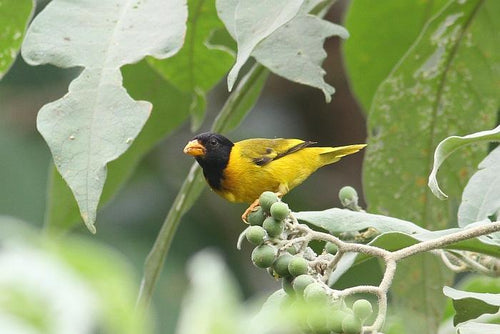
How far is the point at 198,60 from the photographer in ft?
6.05

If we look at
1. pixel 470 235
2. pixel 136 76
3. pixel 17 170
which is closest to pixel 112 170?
pixel 136 76

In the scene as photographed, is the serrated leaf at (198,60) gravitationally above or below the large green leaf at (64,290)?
below

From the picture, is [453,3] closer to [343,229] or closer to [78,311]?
[343,229]

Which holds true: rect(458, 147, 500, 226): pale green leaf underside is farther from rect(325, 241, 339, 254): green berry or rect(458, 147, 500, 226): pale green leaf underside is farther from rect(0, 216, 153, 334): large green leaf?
rect(0, 216, 153, 334): large green leaf

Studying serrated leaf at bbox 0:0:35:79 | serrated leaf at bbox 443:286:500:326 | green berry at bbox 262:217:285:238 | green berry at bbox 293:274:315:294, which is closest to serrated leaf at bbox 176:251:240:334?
green berry at bbox 293:274:315:294

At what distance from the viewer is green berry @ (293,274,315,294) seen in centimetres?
95

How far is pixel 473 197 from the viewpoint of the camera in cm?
135

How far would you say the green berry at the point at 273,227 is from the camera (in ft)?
3.47

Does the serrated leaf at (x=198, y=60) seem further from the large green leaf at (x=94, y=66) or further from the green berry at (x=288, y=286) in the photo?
the green berry at (x=288, y=286)

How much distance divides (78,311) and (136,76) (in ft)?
5.23

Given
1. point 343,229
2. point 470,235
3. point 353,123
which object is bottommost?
point 353,123

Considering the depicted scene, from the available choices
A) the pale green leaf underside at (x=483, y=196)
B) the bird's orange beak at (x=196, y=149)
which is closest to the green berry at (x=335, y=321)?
the pale green leaf underside at (x=483, y=196)

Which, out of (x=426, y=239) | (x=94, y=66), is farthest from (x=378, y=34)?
(x=426, y=239)

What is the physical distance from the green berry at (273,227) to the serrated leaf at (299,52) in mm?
436
